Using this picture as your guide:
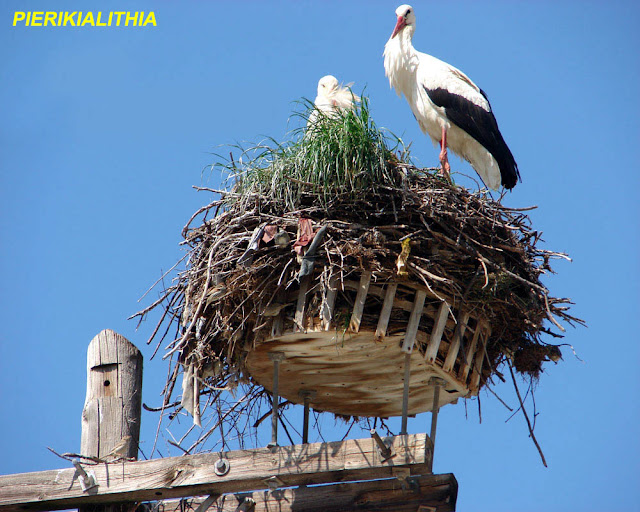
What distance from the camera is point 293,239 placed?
5.94 meters

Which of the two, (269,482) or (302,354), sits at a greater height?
(302,354)

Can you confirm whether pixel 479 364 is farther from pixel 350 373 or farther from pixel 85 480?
pixel 85 480

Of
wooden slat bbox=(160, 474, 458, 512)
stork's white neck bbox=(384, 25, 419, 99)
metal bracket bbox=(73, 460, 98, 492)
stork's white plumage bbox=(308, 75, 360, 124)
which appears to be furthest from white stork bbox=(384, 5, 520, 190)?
metal bracket bbox=(73, 460, 98, 492)

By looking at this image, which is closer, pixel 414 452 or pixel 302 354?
pixel 414 452

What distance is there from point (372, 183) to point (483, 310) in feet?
3.63

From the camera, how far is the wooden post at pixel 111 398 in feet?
18.0

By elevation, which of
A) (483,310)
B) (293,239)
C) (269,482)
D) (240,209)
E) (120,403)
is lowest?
(269,482)

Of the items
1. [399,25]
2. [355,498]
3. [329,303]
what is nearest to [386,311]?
[329,303]

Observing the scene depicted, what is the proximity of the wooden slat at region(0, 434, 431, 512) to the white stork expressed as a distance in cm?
397

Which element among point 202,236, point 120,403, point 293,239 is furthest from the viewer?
point 202,236

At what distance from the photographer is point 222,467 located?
520cm

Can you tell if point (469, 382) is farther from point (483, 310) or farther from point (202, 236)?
point (202, 236)

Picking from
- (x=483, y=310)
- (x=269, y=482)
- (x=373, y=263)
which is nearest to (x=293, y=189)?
(x=373, y=263)

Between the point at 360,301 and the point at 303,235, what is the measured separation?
0.55m
